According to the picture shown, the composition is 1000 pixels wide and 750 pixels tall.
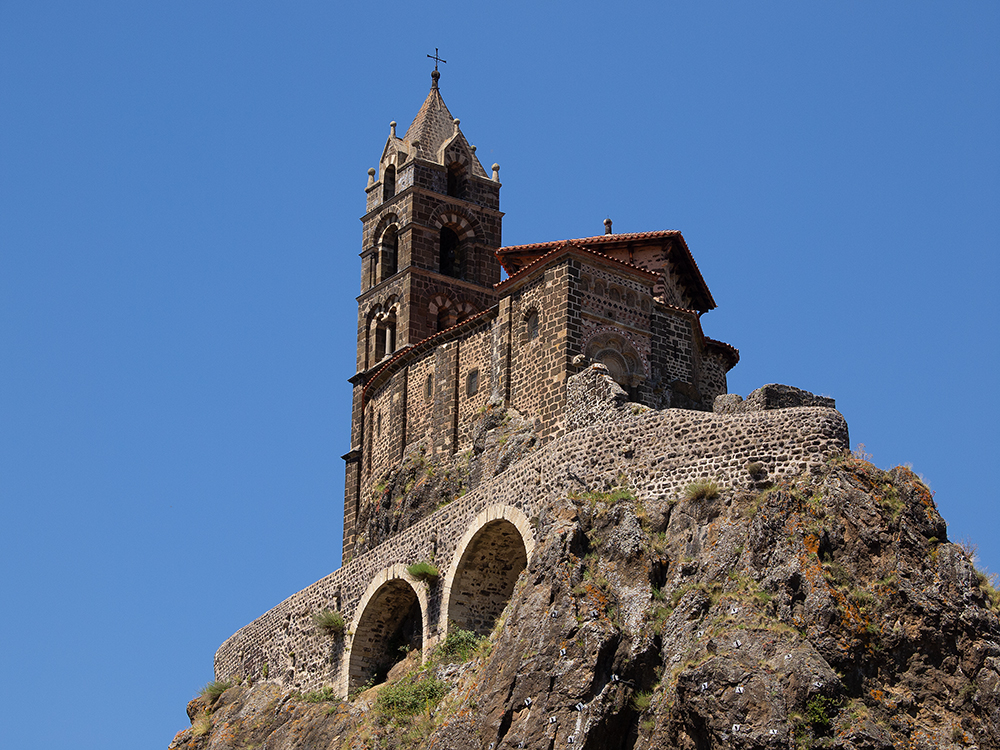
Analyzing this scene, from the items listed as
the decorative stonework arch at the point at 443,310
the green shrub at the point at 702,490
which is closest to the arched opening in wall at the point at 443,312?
the decorative stonework arch at the point at 443,310

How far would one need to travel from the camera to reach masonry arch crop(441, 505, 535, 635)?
4000cm

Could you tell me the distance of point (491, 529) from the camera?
131 feet

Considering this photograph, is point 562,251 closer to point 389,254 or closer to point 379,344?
point 379,344

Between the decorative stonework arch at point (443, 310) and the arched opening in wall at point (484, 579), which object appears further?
the decorative stonework arch at point (443, 310)

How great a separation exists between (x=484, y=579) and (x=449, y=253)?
76.7 feet

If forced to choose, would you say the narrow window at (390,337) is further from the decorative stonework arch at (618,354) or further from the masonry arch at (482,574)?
the masonry arch at (482,574)

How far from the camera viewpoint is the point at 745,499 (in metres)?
34.4

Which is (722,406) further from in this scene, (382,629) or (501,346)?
(382,629)

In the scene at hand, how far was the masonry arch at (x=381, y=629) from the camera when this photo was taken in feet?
143

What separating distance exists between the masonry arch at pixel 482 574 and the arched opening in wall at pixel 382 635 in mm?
Answer: 3771

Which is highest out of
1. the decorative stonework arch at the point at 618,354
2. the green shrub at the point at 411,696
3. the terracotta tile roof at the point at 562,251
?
the terracotta tile roof at the point at 562,251

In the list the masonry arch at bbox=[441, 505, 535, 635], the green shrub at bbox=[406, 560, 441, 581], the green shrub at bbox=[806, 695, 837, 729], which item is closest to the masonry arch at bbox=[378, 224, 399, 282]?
the green shrub at bbox=[406, 560, 441, 581]

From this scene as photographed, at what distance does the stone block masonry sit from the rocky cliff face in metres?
0.57

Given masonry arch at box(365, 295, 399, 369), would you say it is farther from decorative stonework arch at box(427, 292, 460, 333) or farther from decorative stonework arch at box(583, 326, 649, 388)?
decorative stonework arch at box(583, 326, 649, 388)
